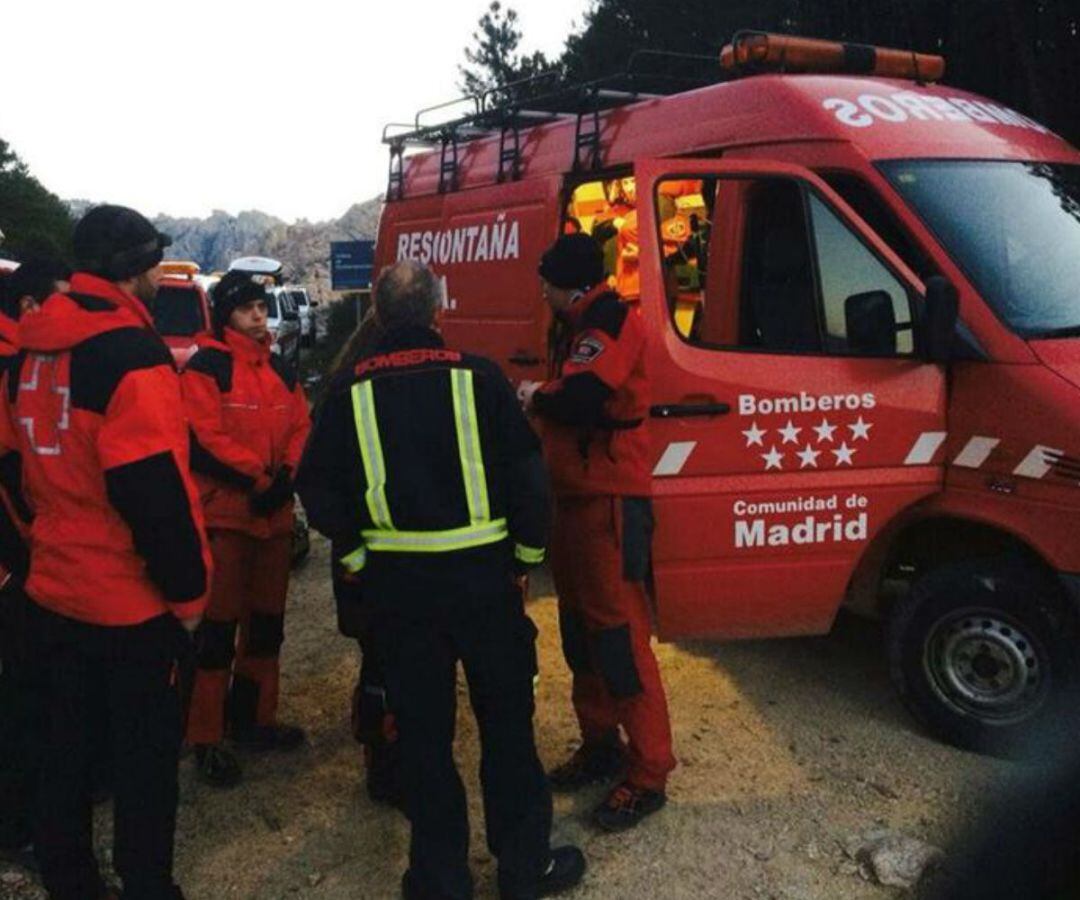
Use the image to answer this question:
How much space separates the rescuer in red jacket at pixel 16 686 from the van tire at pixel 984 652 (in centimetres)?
304

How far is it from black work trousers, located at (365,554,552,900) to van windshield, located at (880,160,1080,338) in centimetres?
212

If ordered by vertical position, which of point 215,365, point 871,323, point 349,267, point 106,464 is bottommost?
point 106,464

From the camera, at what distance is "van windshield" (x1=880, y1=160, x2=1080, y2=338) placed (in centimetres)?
383

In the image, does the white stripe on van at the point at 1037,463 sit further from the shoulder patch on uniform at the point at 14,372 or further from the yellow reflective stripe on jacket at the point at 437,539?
the shoulder patch on uniform at the point at 14,372

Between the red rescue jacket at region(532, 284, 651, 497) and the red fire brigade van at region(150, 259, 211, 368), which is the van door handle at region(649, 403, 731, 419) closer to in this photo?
the red rescue jacket at region(532, 284, 651, 497)

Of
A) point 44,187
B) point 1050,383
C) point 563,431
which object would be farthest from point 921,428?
point 44,187

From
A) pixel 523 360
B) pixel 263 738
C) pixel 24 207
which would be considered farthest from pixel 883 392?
pixel 24 207

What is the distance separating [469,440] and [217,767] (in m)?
1.97

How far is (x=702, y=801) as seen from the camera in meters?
3.81

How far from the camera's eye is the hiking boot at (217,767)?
4027 millimetres

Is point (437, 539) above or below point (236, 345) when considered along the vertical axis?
below

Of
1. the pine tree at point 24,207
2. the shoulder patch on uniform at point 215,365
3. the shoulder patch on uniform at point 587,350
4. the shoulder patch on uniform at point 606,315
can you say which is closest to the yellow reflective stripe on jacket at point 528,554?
the shoulder patch on uniform at point 587,350

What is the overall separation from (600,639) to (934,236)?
1.93 m

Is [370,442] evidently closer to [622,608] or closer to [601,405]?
[601,405]
